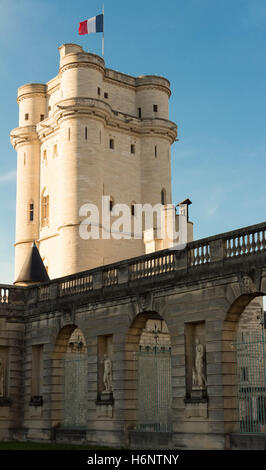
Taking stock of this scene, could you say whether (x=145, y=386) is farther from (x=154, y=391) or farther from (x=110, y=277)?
(x=110, y=277)

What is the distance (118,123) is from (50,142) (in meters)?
5.38

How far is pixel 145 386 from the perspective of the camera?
24.3 meters

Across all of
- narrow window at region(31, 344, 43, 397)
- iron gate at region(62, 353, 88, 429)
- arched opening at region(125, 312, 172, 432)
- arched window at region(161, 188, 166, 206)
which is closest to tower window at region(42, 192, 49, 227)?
arched window at region(161, 188, 166, 206)

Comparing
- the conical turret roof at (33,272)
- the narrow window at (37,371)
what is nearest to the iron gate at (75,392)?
the narrow window at (37,371)

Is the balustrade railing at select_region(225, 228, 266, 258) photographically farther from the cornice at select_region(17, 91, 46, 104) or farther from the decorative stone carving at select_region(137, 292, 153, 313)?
the cornice at select_region(17, 91, 46, 104)

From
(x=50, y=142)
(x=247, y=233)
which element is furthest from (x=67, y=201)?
(x=247, y=233)

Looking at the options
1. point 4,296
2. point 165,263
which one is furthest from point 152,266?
point 4,296

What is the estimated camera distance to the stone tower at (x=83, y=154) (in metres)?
49.3

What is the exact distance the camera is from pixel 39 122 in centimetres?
5594

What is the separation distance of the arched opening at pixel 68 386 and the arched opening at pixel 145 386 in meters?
3.02

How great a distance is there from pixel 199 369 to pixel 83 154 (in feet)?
100

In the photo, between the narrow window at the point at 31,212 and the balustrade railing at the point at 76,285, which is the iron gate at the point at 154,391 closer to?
the balustrade railing at the point at 76,285

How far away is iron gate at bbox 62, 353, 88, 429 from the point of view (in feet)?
87.4

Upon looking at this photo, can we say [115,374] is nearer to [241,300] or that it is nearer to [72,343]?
[241,300]
